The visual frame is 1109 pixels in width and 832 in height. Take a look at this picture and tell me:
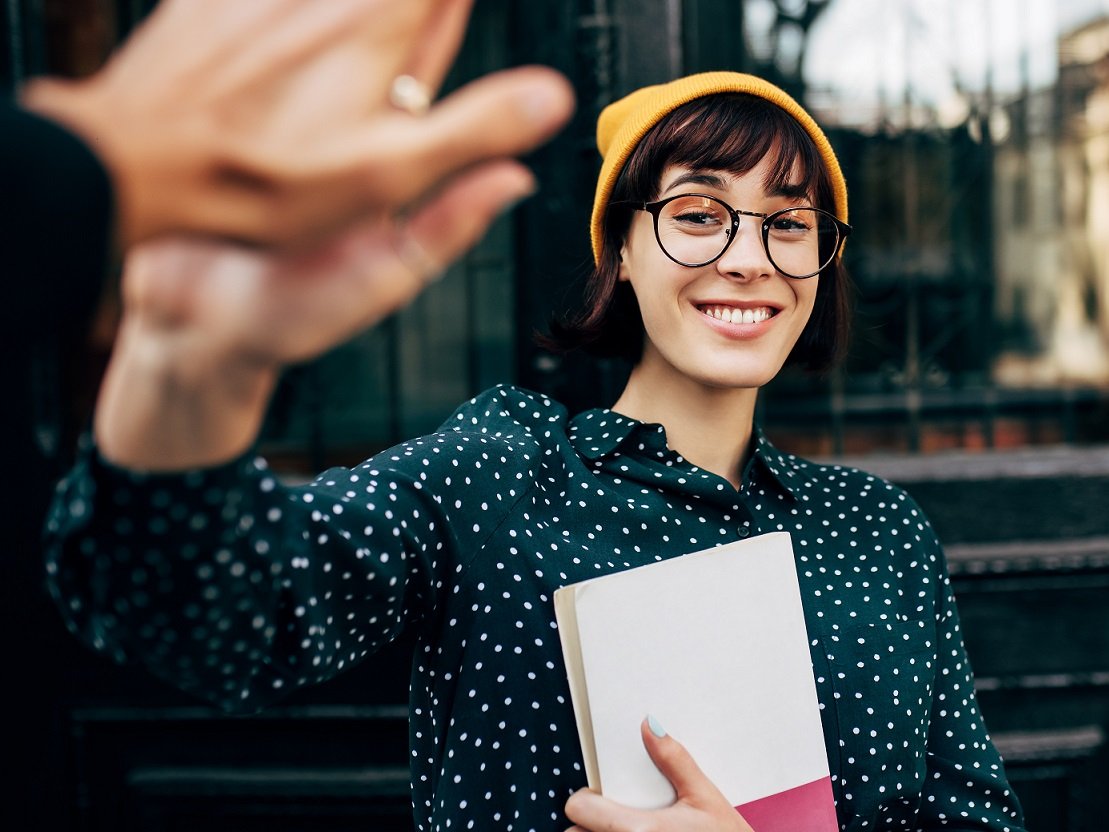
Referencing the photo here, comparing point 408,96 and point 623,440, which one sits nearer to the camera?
point 408,96

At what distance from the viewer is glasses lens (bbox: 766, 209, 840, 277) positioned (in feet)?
4.59

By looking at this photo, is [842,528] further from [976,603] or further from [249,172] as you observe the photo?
[249,172]

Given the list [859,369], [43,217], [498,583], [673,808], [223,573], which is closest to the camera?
[43,217]

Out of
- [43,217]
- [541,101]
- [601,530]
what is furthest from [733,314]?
[43,217]

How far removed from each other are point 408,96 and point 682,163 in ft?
3.03

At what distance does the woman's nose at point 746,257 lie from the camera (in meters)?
1.36

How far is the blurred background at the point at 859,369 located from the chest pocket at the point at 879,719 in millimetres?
973

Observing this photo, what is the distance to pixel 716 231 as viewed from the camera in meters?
1.39

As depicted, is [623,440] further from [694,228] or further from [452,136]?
[452,136]

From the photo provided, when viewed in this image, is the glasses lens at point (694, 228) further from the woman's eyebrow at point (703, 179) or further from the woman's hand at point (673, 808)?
the woman's hand at point (673, 808)

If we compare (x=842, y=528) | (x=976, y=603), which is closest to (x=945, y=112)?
(x=976, y=603)

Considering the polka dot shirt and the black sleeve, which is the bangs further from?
the black sleeve

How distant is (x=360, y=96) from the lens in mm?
518

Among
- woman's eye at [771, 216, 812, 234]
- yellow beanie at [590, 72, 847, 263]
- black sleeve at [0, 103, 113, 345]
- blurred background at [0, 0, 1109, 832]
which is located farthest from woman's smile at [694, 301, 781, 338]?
black sleeve at [0, 103, 113, 345]
